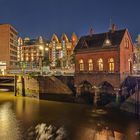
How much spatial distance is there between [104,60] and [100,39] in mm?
5629

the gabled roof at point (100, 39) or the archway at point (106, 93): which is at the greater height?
the gabled roof at point (100, 39)

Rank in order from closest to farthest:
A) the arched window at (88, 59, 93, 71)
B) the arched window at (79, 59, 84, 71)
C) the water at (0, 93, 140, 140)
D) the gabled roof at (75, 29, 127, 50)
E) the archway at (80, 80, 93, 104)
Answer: the water at (0, 93, 140, 140), the gabled roof at (75, 29, 127, 50), the arched window at (88, 59, 93, 71), the archway at (80, 80, 93, 104), the arched window at (79, 59, 84, 71)

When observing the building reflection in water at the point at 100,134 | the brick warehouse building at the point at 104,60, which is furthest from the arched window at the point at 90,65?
the building reflection in water at the point at 100,134

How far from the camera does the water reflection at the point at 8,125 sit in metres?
→ 26.5

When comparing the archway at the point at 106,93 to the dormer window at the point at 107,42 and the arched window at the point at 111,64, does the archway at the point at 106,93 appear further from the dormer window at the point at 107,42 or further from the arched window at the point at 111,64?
the dormer window at the point at 107,42

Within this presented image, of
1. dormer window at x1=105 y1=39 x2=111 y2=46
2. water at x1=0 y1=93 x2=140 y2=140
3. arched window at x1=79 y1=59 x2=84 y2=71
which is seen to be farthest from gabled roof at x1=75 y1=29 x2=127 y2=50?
water at x1=0 y1=93 x2=140 y2=140

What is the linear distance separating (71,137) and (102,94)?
749 inches

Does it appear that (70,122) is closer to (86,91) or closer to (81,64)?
(86,91)

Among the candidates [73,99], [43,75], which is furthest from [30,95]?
[73,99]

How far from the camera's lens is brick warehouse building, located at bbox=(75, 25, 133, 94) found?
1617 inches

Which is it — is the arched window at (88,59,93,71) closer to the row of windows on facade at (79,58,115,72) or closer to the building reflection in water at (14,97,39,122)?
the row of windows on facade at (79,58,115,72)

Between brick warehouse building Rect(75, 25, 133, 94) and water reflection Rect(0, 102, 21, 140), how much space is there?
16620mm

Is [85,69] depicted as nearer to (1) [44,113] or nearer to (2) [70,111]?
(2) [70,111]

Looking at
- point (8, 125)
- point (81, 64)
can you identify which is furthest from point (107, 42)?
point (8, 125)
